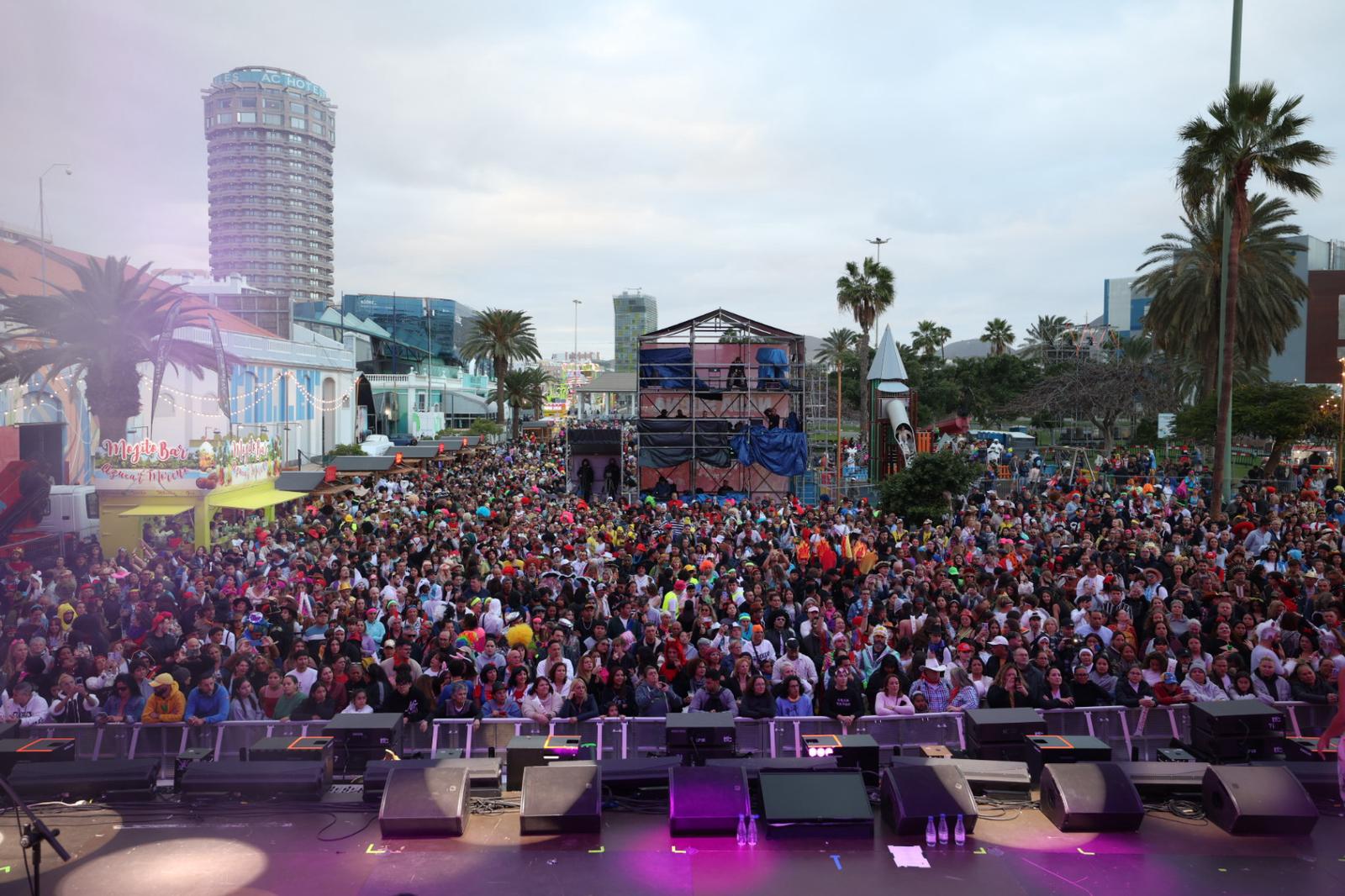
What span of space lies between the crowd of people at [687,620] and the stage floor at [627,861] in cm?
138

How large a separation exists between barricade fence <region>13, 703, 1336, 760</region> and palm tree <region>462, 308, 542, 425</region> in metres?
49.8

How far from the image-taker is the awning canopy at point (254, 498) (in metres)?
21.4

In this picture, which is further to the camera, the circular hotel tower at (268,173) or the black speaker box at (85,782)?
the circular hotel tower at (268,173)

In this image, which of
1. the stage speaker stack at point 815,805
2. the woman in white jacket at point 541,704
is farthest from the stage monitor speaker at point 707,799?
the woman in white jacket at point 541,704

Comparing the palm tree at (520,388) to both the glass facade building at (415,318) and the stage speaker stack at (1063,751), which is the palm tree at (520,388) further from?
the stage speaker stack at (1063,751)

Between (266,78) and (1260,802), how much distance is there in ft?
588

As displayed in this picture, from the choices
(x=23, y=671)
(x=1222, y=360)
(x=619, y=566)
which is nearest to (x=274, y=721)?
(x=23, y=671)

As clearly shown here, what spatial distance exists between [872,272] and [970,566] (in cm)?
3719

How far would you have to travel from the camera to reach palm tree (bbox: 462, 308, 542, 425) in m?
→ 57.3

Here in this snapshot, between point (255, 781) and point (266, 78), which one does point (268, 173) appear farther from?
point (255, 781)

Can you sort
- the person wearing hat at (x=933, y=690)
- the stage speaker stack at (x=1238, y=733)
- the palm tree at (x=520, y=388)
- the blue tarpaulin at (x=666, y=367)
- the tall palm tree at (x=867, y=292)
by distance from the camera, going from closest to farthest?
1. the stage speaker stack at (x=1238, y=733)
2. the person wearing hat at (x=933, y=690)
3. the blue tarpaulin at (x=666, y=367)
4. the tall palm tree at (x=867, y=292)
5. the palm tree at (x=520, y=388)

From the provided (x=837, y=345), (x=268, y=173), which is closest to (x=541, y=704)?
(x=837, y=345)

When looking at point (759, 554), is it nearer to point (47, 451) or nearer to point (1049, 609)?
point (1049, 609)

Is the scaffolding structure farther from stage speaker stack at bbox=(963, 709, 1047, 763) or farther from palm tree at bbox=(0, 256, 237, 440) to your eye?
stage speaker stack at bbox=(963, 709, 1047, 763)
